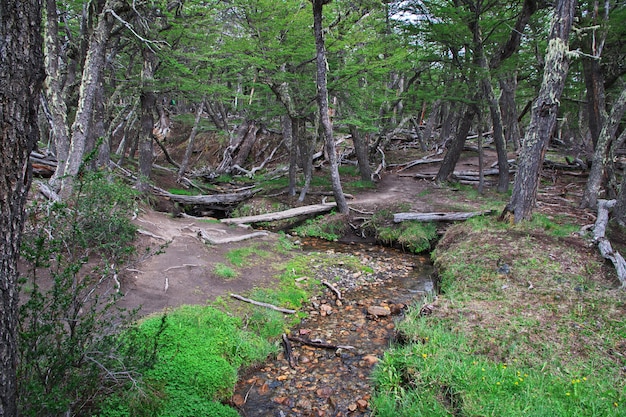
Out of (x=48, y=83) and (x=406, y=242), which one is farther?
(x=406, y=242)

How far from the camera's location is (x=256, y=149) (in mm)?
21156

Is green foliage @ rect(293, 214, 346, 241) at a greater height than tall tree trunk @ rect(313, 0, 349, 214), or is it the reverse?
tall tree trunk @ rect(313, 0, 349, 214)

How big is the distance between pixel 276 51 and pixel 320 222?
547 cm

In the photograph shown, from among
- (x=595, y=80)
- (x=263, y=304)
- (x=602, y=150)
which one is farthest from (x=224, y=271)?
(x=595, y=80)

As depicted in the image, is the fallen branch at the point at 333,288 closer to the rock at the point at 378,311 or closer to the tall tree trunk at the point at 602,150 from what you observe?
the rock at the point at 378,311

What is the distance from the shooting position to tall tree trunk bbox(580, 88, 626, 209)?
906cm

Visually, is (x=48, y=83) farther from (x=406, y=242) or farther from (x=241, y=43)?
(x=406, y=242)

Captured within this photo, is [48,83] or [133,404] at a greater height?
[48,83]

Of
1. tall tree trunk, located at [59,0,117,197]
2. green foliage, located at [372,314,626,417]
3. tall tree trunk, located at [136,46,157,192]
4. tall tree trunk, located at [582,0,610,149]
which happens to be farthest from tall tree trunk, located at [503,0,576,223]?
tall tree trunk, located at [136,46,157,192]

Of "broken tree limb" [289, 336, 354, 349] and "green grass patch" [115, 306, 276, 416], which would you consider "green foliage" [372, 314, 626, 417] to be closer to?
"broken tree limb" [289, 336, 354, 349]

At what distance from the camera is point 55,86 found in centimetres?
765

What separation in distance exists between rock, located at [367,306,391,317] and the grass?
683mm

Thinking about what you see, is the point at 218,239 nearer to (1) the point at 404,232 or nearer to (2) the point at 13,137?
(1) the point at 404,232

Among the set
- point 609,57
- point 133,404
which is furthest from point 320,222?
point 609,57
